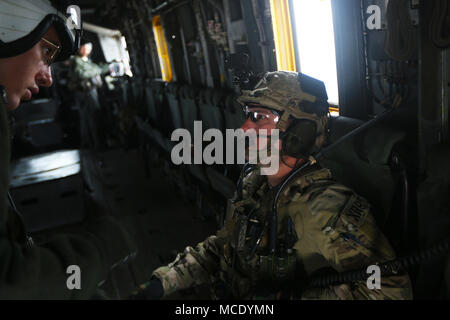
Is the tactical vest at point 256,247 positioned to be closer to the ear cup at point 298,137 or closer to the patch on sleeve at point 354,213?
the ear cup at point 298,137

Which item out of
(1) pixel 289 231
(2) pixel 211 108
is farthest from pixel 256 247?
(2) pixel 211 108

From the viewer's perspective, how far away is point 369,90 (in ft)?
8.63

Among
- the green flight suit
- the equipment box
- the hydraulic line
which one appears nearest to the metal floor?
the equipment box

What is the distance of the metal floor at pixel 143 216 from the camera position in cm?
472

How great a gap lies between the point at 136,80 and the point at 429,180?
10.9 m

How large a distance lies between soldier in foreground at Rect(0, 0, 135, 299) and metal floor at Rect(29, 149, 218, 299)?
3038 mm

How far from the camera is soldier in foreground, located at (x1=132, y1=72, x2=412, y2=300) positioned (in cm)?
175

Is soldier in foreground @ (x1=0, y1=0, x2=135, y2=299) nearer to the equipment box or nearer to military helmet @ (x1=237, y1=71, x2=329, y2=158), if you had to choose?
military helmet @ (x1=237, y1=71, x2=329, y2=158)

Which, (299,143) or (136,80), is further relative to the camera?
(136,80)

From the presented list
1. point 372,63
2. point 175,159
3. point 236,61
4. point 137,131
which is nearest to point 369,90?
point 372,63

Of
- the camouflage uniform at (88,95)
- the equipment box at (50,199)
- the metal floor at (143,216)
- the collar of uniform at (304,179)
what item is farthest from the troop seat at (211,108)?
the camouflage uniform at (88,95)

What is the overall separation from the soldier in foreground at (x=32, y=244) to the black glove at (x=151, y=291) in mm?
Result: 917

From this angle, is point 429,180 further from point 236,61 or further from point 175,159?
point 175,159

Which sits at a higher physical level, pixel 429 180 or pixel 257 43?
pixel 257 43
